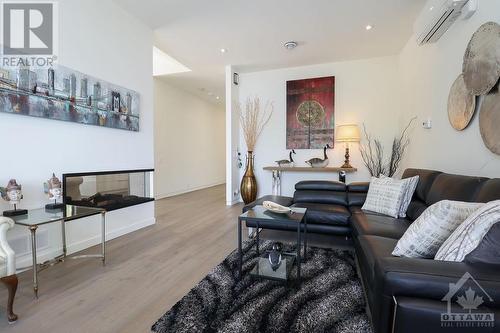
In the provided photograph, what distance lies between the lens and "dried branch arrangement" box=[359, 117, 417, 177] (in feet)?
14.1

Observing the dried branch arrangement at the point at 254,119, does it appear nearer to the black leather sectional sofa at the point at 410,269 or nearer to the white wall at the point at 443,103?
the white wall at the point at 443,103

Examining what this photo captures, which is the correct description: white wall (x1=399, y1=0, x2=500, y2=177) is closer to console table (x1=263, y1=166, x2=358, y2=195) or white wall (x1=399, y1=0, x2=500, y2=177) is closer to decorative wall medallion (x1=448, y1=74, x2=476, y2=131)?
decorative wall medallion (x1=448, y1=74, x2=476, y2=131)

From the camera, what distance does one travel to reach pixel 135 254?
2.54 m

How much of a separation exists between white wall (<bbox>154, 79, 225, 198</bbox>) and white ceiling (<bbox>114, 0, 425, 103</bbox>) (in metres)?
1.51

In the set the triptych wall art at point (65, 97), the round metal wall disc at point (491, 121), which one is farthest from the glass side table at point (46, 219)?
the round metal wall disc at point (491, 121)

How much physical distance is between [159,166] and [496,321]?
19.0 ft

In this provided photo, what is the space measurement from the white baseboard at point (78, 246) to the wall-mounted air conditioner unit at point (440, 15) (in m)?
4.18

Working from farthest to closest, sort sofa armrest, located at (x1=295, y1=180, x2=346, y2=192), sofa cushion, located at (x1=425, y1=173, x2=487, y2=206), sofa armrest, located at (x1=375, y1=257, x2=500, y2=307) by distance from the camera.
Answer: sofa armrest, located at (x1=295, y1=180, x2=346, y2=192), sofa cushion, located at (x1=425, y1=173, x2=487, y2=206), sofa armrest, located at (x1=375, y1=257, x2=500, y2=307)

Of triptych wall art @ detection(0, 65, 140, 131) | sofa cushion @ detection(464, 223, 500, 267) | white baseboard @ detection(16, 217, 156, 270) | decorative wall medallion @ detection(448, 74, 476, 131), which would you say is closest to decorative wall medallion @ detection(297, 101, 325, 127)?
decorative wall medallion @ detection(448, 74, 476, 131)

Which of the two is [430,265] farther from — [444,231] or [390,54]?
[390,54]

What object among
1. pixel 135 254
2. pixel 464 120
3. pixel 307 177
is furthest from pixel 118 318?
pixel 307 177

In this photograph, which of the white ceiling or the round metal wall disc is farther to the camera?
the white ceiling

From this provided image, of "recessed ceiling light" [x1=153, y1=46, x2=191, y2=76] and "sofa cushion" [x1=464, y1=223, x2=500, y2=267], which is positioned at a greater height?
"recessed ceiling light" [x1=153, y1=46, x2=191, y2=76]

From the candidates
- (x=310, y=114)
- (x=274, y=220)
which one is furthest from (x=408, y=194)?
(x=310, y=114)
